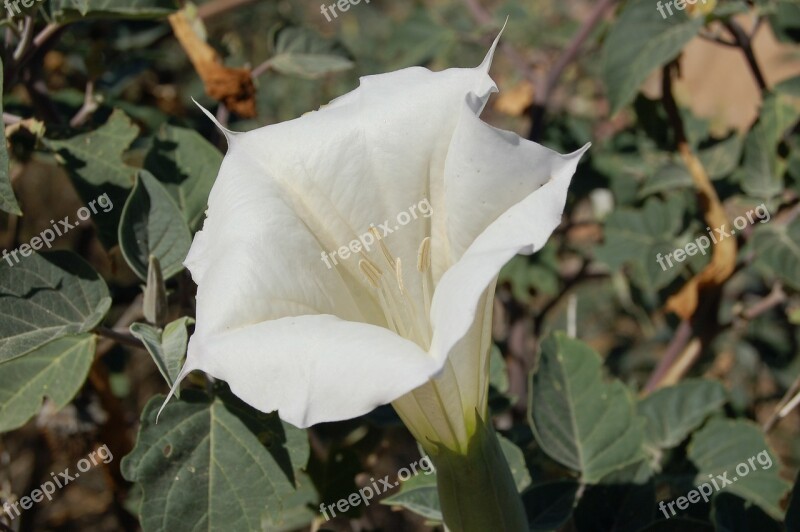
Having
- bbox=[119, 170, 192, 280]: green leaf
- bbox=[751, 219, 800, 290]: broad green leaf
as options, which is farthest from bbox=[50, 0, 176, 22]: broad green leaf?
bbox=[751, 219, 800, 290]: broad green leaf

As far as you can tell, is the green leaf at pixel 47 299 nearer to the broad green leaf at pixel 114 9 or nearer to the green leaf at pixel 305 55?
the broad green leaf at pixel 114 9

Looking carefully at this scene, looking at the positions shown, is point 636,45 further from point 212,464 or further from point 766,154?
point 212,464

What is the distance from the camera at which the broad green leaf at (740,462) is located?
1525mm

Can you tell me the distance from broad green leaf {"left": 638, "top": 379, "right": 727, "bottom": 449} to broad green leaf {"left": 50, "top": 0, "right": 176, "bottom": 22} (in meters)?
1.16

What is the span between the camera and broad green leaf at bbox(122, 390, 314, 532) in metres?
1.14

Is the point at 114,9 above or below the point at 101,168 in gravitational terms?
above

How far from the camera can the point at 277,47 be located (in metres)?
1.80

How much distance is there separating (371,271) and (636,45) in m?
0.98

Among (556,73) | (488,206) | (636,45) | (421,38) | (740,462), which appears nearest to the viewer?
(488,206)

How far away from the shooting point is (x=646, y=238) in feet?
6.50

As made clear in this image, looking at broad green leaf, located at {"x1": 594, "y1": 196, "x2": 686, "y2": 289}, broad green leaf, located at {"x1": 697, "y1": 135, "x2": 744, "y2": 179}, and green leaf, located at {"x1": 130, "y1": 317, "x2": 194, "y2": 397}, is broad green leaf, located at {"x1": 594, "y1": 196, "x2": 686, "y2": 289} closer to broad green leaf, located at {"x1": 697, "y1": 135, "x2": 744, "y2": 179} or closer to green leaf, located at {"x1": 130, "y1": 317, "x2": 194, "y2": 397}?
broad green leaf, located at {"x1": 697, "y1": 135, "x2": 744, "y2": 179}

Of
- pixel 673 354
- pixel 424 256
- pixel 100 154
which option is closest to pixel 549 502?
pixel 424 256

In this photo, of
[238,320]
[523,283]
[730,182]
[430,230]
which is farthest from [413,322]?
[730,182]

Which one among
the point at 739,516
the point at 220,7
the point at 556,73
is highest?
the point at 220,7
